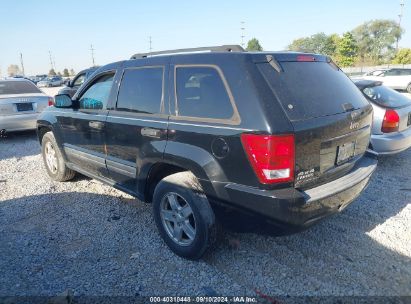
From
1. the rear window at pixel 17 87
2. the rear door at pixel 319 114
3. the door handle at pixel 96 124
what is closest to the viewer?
the rear door at pixel 319 114

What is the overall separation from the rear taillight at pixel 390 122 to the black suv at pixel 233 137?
77.0 inches

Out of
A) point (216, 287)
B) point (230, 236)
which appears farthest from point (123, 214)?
point (216, 287)

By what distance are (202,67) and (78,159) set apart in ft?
8.31

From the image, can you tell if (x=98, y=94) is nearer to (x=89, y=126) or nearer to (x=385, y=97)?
(x=89, y=126)

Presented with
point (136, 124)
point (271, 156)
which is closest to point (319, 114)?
point (271, 156)

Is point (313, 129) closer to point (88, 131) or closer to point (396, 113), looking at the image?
point (88, 131)

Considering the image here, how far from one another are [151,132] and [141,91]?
22.0 inches

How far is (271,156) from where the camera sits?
236cm

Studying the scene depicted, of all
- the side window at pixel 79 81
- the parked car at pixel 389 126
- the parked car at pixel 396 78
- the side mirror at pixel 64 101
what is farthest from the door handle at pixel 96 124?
the parked car at pixel 396 78

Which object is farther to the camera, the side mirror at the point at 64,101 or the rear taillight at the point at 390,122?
the rear taillight at the point at 390,122

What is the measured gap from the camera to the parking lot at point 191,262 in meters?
2.71

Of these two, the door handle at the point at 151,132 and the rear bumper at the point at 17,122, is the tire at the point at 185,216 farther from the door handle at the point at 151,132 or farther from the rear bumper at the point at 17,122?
the rear bumper at the point at 17,122

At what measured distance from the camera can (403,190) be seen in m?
4.54

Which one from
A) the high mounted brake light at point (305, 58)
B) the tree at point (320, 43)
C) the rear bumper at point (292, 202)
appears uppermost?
the tree at point (320, 43)
